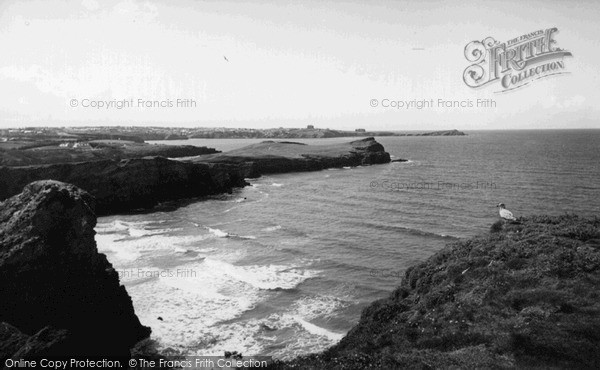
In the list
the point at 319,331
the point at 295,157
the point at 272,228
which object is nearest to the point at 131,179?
the point at 272,228

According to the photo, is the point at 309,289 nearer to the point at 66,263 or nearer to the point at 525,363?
the point at 66,263

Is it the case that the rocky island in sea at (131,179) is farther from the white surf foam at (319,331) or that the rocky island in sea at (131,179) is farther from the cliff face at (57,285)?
the white surf foam at (319,331)

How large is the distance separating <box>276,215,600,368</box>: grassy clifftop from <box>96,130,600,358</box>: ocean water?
18.0 feet

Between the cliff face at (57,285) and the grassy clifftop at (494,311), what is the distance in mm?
10060

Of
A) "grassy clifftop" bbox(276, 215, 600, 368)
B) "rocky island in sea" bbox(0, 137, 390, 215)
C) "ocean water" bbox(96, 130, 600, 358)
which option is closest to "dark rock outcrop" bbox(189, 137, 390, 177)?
"rocky island in sea" bbox(0, 137, 390, 215)

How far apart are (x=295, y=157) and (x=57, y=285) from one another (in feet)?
287

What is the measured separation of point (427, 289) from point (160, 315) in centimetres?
1445

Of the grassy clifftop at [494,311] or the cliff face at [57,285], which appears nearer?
the grassy clifftop at [494,311]

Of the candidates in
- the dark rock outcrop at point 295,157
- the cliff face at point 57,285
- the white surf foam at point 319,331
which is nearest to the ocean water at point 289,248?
the white surf foam at point 319,331

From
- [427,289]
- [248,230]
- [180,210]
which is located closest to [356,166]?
[180,210]

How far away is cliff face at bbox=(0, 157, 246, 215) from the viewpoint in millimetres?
54312

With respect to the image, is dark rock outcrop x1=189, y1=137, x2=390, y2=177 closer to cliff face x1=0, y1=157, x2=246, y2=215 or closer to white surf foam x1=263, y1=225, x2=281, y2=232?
cliff face x1=0, y1=157, x2=246, y2=215

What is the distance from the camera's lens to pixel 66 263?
64.7 feet

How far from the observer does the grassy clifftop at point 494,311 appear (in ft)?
40.0
